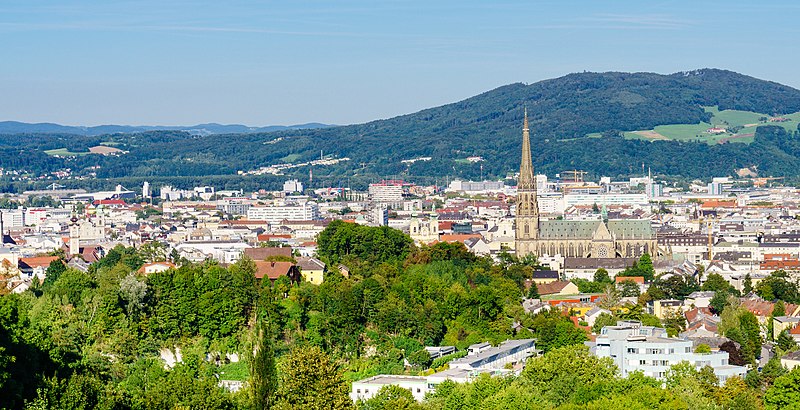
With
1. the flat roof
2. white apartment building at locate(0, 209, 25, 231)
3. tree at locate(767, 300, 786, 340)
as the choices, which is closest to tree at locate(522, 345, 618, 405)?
the flat roof

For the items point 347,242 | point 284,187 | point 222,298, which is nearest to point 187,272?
point 222,298

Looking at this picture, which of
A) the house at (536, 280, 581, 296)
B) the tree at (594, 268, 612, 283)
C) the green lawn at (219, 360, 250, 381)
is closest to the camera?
the green lawn at (219, 360, 250, 381)

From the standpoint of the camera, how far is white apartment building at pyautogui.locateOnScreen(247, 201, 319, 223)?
142 meters

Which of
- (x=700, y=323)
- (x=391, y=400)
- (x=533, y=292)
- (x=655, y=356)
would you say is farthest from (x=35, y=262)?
(x=391, y=400)

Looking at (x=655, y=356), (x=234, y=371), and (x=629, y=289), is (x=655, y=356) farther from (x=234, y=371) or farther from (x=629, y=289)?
(x=629, y=289)

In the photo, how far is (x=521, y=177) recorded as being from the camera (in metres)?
94.4

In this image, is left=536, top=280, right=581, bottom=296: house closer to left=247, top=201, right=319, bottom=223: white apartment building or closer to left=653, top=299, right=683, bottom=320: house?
left=653, top=299, right=683, bottom=320: house

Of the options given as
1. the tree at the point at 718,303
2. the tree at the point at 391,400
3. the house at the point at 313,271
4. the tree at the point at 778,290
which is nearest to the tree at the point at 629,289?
the tree at the point at 718,303

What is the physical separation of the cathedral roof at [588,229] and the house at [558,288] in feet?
71.1

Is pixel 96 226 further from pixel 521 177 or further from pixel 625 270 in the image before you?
pixel 625 270

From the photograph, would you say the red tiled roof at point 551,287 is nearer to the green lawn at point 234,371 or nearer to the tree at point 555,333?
the tree at point 555,333

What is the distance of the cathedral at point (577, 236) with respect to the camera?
3543 inches

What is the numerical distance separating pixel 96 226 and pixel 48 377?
78563 mm

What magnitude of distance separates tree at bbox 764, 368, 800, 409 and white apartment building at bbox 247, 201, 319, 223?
100572 mm
